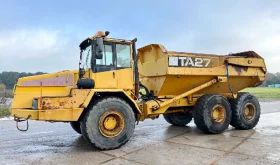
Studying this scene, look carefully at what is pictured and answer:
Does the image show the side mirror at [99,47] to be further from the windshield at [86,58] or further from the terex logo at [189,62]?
the terex logo at [189,62]

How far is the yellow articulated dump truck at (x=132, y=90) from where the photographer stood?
557cm

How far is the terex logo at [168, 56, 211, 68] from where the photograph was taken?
7.25 metres

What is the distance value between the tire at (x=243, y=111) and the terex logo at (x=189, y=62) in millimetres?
1764

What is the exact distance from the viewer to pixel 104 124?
18.9ft

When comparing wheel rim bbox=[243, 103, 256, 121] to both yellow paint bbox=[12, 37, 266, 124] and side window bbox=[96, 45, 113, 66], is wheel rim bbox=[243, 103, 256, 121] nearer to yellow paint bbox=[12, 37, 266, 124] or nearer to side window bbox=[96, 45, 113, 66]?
A: yellow paint bbox=[12, 37, 266, 124]

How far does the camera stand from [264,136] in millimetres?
7184

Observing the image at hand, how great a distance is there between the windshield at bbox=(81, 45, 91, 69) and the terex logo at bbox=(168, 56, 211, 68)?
7.59ft

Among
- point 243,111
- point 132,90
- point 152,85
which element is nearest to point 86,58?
point 132,90

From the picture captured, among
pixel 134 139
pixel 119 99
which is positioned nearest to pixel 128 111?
pixel 119 99

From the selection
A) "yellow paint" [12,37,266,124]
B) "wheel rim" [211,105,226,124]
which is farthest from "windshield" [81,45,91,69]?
"wheel rim" [211,105,226,124]

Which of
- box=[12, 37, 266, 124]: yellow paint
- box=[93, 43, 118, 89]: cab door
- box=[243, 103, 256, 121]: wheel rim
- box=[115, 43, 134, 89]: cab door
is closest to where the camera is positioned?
box=[12, 37, 266, 124]: yellow paint

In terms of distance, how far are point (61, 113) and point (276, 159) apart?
14.4ft

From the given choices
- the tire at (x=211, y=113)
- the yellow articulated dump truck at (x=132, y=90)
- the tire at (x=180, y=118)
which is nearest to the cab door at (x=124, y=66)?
the yellow articulated dump truck at (x=132, y=90)

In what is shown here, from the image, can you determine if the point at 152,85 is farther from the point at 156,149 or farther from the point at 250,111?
the point at 250,111
